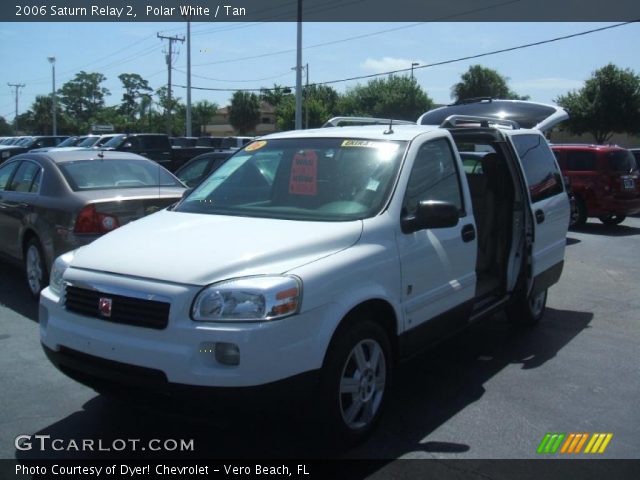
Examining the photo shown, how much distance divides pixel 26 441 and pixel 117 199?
3.11 m

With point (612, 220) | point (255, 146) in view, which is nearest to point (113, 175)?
point (255, 146)

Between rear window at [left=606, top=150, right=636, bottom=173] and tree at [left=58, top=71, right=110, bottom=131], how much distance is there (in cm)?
9354

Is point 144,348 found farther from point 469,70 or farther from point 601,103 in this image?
point 469,70

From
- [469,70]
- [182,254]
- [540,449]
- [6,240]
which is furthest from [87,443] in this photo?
[469,70]

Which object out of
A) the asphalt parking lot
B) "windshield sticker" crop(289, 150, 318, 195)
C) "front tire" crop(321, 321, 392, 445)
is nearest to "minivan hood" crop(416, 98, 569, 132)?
the asphalt parking lot

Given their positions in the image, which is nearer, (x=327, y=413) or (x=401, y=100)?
(x=327, y=413)

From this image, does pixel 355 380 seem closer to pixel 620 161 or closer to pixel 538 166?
pixel 538 166

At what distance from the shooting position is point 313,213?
410 centimetres

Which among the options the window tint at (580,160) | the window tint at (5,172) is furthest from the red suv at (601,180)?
the window tint at (5,172)

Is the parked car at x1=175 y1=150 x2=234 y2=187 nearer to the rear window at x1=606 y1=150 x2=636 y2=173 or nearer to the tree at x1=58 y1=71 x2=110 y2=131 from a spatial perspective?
the rear window at x1=606 y1=150 x2=636 y2=173

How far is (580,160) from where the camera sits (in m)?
14.6

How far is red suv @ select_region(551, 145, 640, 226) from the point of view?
46.3ft

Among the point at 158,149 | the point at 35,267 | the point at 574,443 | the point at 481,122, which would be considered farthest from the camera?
the point at 158,149

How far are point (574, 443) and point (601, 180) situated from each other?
1154cm
